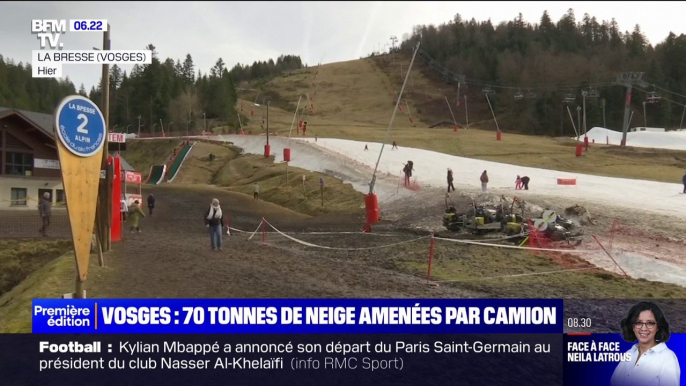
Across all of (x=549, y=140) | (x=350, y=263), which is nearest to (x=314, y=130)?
(x=549, y=140)

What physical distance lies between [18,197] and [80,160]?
5.67 metres

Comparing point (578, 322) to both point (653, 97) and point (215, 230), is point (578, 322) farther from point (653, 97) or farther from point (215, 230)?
point (653, 97)

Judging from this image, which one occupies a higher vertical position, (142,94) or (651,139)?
(142,94)

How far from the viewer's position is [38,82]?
29.1 feet

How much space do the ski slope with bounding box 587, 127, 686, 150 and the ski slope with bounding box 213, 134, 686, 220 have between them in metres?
0.36

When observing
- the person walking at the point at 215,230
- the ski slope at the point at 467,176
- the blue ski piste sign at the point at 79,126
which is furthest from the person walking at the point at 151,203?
the blue ski piste sign at the point at 79,126

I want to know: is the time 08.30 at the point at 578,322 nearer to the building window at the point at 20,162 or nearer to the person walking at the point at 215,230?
the person walking at the point at 215,230

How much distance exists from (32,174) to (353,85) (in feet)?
379

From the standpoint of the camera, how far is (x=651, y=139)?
19.1 m

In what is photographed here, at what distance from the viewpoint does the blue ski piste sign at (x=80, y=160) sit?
6660 mm

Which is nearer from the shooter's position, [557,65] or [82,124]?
[82,124]

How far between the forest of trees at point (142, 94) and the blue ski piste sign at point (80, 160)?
1424mm

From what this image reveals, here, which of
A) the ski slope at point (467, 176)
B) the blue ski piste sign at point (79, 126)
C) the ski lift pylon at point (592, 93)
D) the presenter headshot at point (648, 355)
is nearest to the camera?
the presenter headshot at point (648, 355)

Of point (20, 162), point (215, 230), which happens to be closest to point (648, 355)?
point (215, 230)
